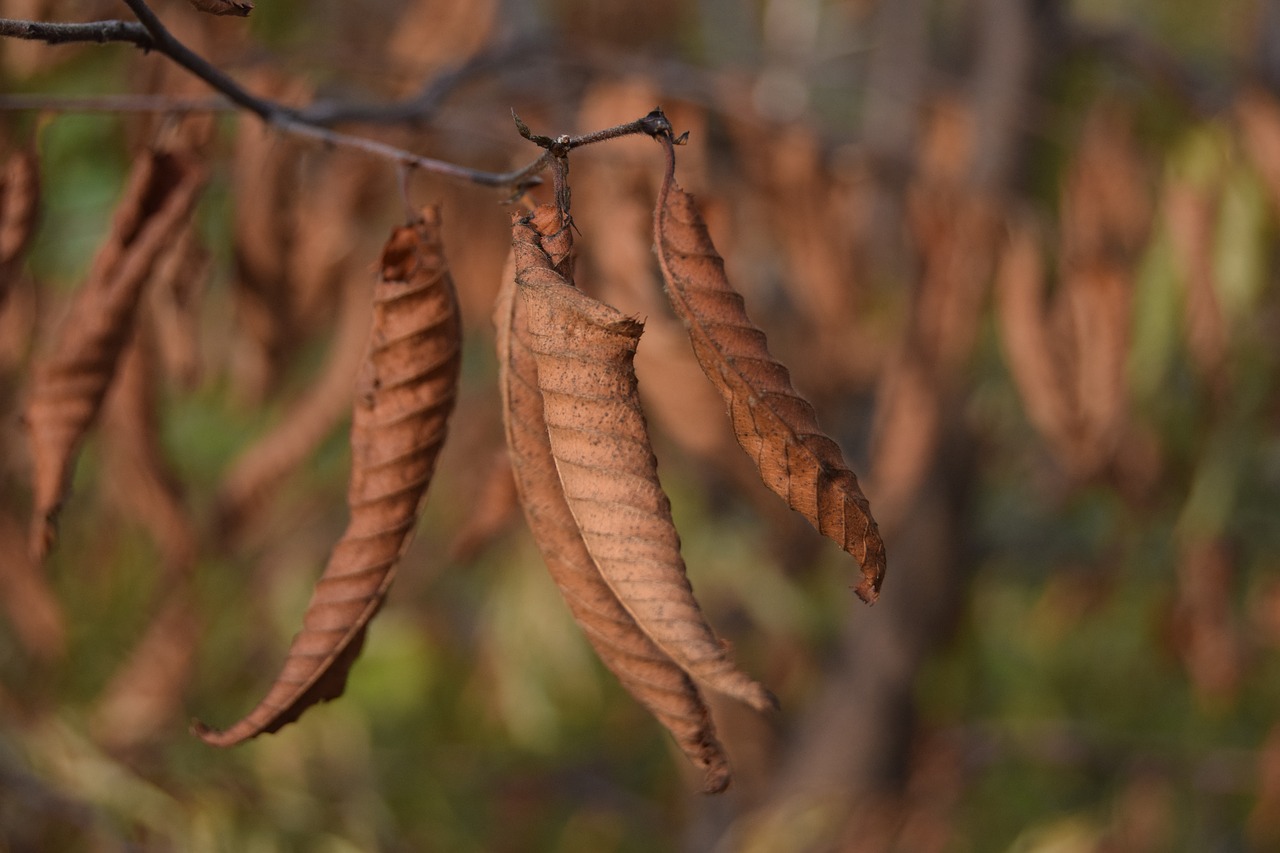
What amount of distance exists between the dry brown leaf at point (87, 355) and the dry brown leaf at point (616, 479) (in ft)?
0.97

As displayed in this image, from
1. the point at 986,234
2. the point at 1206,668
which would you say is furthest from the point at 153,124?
the point at 1206,668

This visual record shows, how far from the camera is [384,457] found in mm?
417

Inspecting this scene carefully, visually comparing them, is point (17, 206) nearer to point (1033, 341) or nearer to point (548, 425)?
point (548, 425)

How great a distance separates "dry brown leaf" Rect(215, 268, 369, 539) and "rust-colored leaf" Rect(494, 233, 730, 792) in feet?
1.37

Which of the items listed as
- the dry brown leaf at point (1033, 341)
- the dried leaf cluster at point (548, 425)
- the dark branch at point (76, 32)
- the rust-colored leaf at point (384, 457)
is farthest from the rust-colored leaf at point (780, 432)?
the dry brown leaf at point (1033, 341)

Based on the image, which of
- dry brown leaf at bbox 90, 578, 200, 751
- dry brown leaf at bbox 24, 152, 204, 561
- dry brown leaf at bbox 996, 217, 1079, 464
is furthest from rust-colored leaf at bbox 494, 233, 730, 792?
dry brown leaf at bbox 90, 578, 200, 751

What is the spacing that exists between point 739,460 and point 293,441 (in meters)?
0.34

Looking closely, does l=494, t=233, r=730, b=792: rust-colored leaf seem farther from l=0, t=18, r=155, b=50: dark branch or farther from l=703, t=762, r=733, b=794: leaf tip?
l=0, t=18, r=155, b=50: dark branch

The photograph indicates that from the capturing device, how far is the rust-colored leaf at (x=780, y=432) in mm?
334

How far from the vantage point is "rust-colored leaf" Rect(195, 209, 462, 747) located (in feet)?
1.30

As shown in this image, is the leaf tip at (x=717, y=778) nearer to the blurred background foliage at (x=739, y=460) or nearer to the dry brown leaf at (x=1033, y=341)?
the blurred background foliage at (x=739, y=460)

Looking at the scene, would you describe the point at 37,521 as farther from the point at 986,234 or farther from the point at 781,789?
the point at 781,789

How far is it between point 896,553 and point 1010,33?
2.07ft

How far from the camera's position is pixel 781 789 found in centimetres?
156
